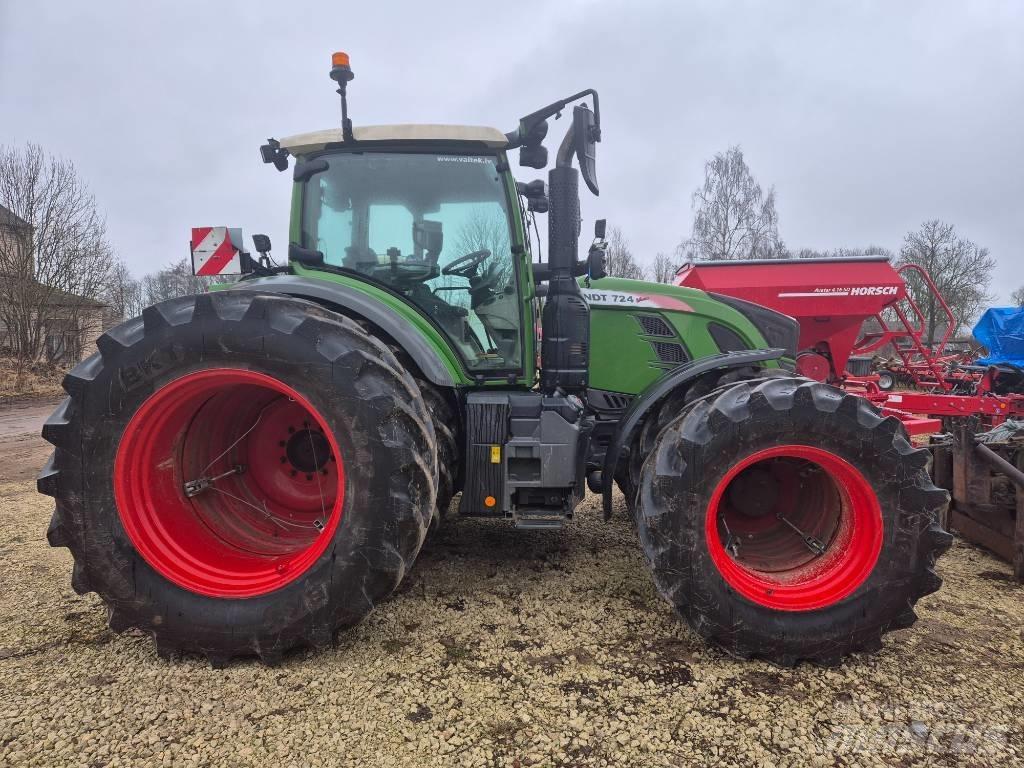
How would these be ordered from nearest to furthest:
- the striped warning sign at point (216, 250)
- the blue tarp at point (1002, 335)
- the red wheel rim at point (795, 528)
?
the red wheel rim at point (795, 528)
the striped warning sign at point (216, 250)
the blue tarp at point (1002, 335)

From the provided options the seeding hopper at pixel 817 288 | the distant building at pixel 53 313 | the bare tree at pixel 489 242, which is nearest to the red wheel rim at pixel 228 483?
the bare tree at pixel 489 242

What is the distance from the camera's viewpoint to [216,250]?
322 cm

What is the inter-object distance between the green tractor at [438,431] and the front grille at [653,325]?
16mm

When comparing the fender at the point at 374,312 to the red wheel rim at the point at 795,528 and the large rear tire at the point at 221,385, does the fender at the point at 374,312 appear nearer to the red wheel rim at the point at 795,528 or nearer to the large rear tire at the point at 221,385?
the large rear tire at the point at 221,385

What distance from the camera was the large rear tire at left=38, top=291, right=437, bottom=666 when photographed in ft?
6.83

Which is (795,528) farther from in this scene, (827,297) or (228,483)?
(827,297)

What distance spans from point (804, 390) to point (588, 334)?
1.15m

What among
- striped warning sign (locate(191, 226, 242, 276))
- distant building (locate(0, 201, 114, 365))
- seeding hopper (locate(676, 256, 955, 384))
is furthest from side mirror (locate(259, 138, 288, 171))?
distant building (locate(0, 201, 114, 365))

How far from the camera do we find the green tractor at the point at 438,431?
2.11 metres

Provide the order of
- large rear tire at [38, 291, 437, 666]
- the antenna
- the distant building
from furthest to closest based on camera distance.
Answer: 1. the distant building
2. the antenna
3. large rear tire at [38, 291, 437, 666]

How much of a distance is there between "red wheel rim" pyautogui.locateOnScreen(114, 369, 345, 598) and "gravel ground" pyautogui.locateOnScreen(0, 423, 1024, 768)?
14.2 inches

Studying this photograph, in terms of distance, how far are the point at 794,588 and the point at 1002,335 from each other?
10732 mm

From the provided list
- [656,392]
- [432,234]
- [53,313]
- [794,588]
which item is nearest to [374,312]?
[432,234]

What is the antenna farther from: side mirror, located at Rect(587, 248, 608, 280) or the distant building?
the distant building
